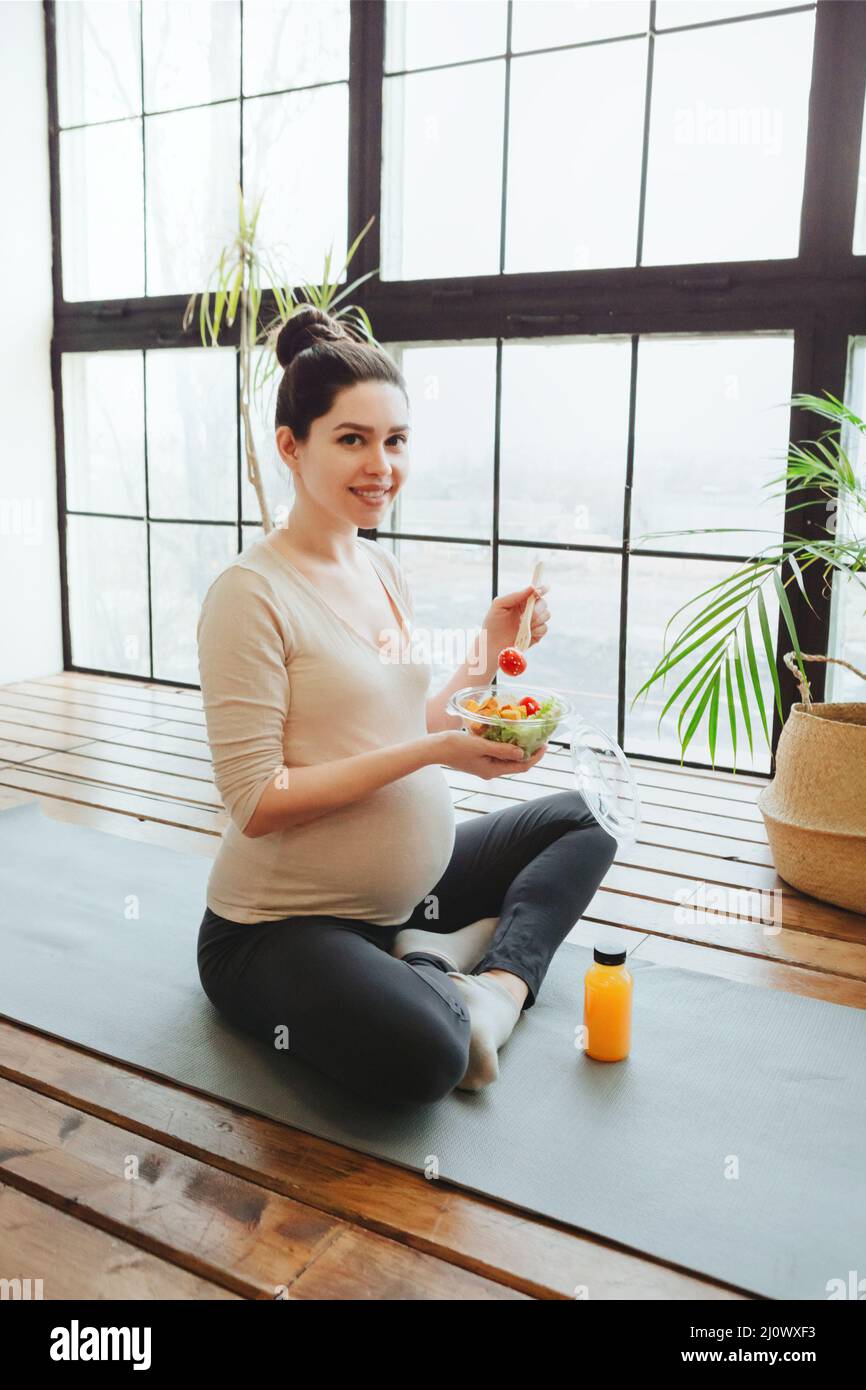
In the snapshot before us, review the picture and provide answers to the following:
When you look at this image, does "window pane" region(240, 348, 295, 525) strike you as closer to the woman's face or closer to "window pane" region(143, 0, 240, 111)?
"window pane" region(143, 0, 240, 111)

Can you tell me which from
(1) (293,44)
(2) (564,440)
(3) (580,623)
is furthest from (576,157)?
(3) (580,623)

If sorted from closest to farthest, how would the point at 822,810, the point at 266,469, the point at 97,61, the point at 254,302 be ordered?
the point at 822,810, the point at 254,302, the point at 266,469, the point at 97,61

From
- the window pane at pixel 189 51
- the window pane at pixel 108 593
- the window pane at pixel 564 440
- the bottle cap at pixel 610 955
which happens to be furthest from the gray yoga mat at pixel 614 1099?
the window pane at pixel 189 51

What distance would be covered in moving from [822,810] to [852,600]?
932 mm

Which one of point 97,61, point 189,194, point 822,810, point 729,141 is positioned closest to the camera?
point 822,810

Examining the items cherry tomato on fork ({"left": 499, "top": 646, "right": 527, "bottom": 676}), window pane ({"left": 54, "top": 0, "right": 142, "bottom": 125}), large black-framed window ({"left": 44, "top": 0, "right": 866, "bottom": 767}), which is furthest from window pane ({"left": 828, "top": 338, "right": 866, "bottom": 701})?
window pane ({"left": 54, "top": 0, "right": 142, "bottom": 125})

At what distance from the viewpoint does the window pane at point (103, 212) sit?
13.6 ft

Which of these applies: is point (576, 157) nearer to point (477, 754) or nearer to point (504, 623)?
point (504, 623)

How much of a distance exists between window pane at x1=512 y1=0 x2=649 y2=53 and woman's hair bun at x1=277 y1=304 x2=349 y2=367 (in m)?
1.92

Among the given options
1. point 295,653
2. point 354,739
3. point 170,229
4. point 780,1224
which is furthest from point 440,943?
point 170,229

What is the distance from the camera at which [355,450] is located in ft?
5.25

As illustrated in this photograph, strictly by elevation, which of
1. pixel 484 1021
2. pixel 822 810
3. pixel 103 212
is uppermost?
pixel 103 212

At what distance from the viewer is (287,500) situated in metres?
3.92

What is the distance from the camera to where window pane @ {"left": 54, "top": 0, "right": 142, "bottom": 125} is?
4082mm
